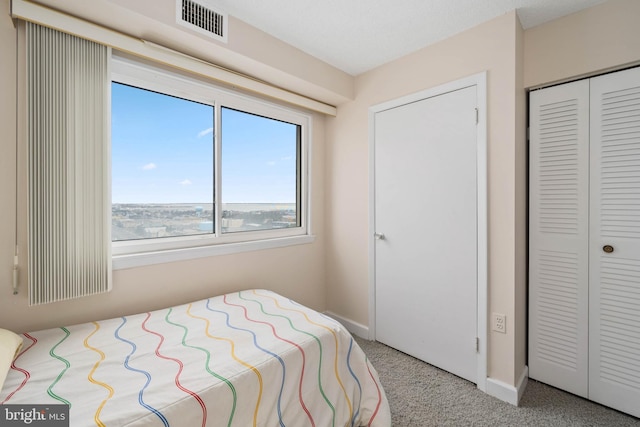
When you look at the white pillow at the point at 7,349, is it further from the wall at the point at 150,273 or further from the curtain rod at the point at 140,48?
the curtain rod at the point at 140,48

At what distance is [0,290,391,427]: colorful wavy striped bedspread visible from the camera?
0.97m

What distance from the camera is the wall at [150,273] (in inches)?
53.6

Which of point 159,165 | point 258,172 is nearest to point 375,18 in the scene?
point 258,172

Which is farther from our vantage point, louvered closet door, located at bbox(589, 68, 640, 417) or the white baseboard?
the white baseboard

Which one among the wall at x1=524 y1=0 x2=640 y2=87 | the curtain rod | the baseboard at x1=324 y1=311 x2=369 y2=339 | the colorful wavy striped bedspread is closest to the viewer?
the colorful wavy striped bedspread

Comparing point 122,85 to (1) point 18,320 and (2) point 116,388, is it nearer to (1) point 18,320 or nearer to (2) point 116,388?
(1) point 18,320

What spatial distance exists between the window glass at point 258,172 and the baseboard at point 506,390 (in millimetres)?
1896

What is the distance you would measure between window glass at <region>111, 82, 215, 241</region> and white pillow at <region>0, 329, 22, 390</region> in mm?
667

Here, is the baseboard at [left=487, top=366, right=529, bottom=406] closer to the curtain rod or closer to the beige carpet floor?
the beige carpet floor

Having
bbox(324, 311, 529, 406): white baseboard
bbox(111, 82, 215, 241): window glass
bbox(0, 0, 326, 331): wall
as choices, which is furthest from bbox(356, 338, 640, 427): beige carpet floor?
bbox(111, 82, 215, 241): window glass

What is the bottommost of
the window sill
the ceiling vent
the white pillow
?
the white pillow

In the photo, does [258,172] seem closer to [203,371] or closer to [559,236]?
[203,371]

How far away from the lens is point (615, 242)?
1672mm

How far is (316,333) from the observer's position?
4.76ft
